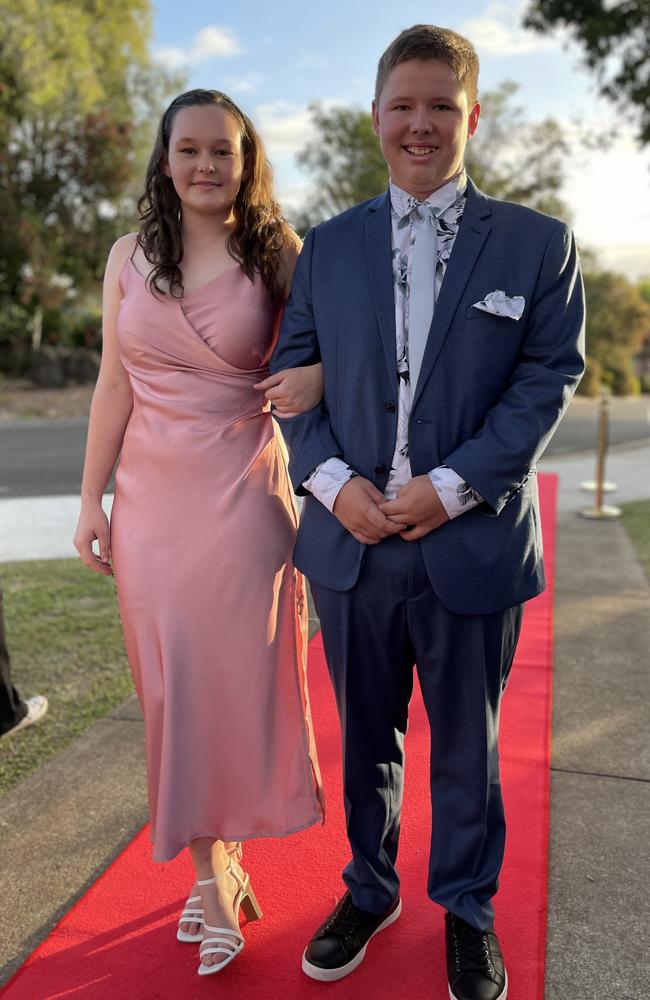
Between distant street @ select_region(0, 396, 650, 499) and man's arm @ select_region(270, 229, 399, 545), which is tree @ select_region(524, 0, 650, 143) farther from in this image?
man's arm @ select_region(270, 229, 399, 545)

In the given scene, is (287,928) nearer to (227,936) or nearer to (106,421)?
(227,936)

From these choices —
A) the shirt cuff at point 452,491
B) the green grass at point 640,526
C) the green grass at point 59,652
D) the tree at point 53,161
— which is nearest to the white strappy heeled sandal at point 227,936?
the shirt cuff at point 452,491

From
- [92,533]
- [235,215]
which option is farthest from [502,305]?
[92,533]

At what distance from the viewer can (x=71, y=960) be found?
2291 millimetres

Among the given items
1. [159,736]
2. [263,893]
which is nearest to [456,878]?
[263,893]

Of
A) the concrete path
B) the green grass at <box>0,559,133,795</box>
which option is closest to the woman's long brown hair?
the concrete path

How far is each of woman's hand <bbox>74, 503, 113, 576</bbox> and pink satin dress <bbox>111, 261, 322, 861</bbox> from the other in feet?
0.30

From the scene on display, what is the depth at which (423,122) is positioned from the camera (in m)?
1.98

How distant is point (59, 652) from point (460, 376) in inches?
128

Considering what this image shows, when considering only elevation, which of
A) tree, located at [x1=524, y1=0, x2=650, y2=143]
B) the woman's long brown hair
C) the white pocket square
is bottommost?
the white pocket square

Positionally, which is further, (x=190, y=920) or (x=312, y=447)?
(x=190, y=920)

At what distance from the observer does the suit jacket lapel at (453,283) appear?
6.59 feet

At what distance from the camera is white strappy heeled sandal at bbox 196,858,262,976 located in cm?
224

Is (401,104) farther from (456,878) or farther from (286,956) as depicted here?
(286,956)
